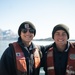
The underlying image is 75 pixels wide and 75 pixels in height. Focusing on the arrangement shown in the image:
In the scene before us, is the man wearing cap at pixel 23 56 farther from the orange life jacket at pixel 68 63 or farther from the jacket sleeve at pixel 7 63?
the orange life jacket at pixel 68 63

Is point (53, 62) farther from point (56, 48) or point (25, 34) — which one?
point (25, 34)

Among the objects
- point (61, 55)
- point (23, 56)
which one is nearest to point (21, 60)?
point (23, 56)

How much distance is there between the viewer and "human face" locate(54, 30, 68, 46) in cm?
560

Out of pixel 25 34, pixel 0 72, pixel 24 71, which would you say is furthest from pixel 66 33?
pixel 0 72

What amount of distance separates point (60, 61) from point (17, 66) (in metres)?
1.26

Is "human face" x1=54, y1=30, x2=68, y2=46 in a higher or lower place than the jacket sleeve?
higher

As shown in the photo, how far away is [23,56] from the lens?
5.55 meters

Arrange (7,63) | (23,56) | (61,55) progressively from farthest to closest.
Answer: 1. (61,55)
2. (23,56)
3. (7,63)

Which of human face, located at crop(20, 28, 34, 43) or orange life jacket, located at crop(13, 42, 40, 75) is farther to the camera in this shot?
human face, located at crop(20, 28, 34, 43)

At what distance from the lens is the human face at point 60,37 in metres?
5.60

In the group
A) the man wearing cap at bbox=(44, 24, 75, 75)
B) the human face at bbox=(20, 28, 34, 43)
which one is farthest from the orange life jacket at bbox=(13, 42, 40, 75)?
the man wearing cap at bbox=(44, 24, 75, 75)

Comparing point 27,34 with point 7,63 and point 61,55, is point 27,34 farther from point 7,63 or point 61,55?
point 61,55

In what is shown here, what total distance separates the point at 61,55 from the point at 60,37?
55 cm

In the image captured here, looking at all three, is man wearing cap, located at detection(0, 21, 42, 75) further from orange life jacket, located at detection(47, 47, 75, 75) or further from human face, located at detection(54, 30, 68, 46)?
human face, located at detection(54, 30, 68, 46)
